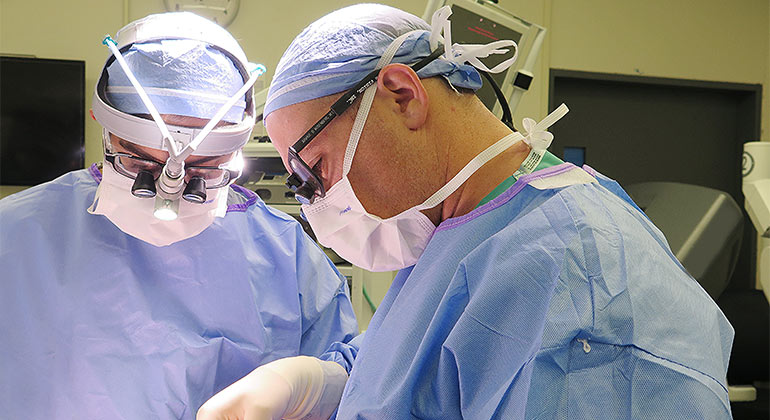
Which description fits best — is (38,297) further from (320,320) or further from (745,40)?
(745,40)

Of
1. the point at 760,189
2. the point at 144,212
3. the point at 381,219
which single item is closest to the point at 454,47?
the point at 381,219

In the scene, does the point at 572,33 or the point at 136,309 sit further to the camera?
the point at 572,33

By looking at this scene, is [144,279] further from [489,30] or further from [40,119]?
[40,119]

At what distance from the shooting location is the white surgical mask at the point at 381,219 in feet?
3.07

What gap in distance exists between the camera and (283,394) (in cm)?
116

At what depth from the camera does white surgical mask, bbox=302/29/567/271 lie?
0.94m

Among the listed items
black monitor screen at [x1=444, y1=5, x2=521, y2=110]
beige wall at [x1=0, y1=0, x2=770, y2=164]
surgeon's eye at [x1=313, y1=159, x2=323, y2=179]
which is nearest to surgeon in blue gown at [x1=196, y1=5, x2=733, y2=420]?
surgeon's eye at [x1=313, y1=159, x2=323, y2=179]

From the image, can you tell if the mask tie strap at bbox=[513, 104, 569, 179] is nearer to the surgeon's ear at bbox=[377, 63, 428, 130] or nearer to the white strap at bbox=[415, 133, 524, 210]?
the white strap at bbox=[415, 133, 524, 210]

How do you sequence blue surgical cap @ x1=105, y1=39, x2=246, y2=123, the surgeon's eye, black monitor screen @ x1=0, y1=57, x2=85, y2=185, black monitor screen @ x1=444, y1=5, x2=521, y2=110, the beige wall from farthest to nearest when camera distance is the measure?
the beige wall
black monitor screen @ x1=0, y1=57, x2=85, y2=185
black monitor screen @ x1=444, y1=5, x2=521, y2=110
blue surgical cap @ x1=105, y1=39, x2=246, y2=123
the surgeon's eye

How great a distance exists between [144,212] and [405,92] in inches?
25.3

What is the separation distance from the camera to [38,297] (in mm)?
1259

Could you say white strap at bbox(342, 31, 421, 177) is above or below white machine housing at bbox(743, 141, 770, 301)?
above

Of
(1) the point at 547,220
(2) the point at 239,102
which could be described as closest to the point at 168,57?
(2) the point at 239,102

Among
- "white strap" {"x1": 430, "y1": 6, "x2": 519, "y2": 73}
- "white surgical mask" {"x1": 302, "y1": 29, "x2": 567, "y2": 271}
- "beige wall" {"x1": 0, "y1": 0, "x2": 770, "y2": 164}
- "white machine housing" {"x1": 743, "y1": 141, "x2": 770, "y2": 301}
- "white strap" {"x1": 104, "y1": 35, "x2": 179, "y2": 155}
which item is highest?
"beige wall" {"x1": 0, "y1": 0, "x2": 770, "y2": 164}
